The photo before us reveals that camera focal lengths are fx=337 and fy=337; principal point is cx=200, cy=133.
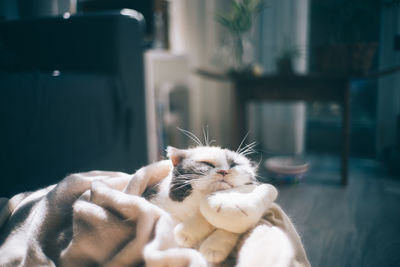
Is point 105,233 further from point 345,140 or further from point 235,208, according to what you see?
point 345,140

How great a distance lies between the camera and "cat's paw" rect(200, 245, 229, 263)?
0.43 meters

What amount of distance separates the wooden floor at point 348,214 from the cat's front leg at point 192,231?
18cm

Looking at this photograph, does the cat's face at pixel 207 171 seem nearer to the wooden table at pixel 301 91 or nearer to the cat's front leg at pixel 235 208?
the cat's front leg at pixel 235 208

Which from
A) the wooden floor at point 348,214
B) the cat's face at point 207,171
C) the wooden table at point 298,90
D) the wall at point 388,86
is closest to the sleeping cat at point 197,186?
the cat's face at point 207,171

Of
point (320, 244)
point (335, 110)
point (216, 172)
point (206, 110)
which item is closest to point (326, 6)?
point (335, 110)

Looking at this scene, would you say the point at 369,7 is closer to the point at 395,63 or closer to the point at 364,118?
the point at 395,63

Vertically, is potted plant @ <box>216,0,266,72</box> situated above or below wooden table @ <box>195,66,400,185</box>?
above

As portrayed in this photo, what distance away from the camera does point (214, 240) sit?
1.46ft

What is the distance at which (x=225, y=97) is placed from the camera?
2506mm

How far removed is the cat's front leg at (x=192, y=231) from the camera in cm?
47

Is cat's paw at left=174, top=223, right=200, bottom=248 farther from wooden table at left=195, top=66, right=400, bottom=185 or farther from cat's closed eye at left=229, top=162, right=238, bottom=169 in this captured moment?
wooden table at left=195, top=66, right=400, bottom=185

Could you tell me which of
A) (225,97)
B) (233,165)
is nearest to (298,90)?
(225,97)

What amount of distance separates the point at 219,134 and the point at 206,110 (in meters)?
0.21

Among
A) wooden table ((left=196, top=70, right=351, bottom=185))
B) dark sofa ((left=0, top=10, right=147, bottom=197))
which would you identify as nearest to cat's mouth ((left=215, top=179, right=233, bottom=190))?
dark sofa ((left=0, top=10, right=147, bottom=197))
